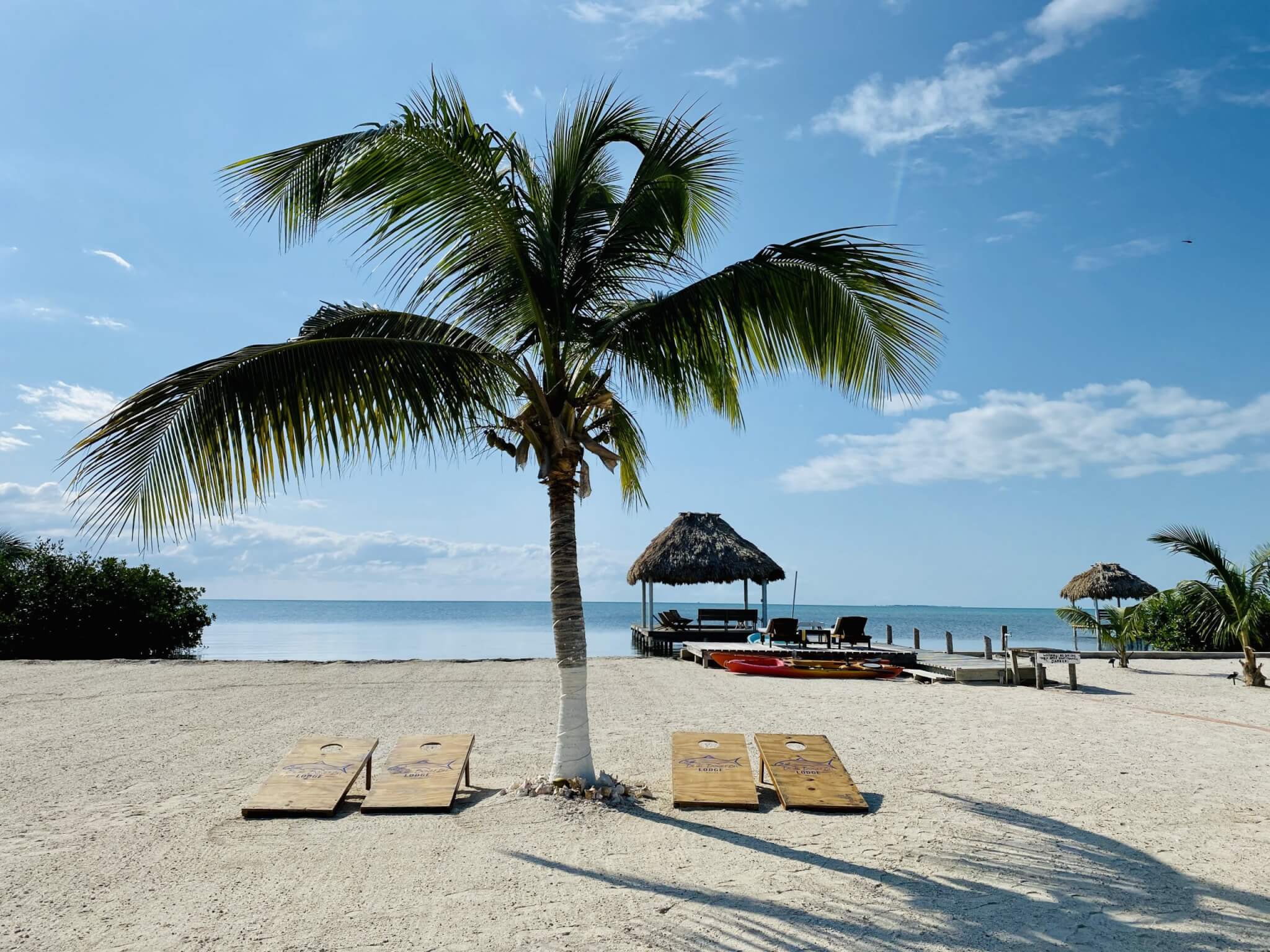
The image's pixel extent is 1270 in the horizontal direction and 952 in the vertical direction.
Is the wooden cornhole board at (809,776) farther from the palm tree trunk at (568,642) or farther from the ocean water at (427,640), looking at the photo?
the ocean water at (427,640)

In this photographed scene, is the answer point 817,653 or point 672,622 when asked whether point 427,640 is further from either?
point 817,653

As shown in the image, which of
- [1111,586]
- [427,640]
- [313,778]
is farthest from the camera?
[427,640]

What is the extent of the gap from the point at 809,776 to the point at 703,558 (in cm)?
1622

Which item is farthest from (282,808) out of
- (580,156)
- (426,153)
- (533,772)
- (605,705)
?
(605,705)

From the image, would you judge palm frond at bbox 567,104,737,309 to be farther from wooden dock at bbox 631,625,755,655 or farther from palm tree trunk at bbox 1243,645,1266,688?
wooden dock at bbox 631,625,755,655

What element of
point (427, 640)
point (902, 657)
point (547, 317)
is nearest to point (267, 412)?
point (547, 317)

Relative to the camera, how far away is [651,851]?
184 inches

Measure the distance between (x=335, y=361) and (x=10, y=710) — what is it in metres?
8.30

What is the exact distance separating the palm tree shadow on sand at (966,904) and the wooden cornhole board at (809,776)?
0.72 m

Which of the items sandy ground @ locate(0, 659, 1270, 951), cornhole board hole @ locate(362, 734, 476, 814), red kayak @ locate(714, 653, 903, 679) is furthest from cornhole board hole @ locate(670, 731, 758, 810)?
red kayak @ locate(714, 653, 903, 679)

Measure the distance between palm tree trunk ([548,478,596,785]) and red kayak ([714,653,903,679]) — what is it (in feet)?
30.1

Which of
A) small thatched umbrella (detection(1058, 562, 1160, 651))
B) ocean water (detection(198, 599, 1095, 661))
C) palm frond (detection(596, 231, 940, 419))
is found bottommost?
ocean water (detection(198, 599, 1095, 661))

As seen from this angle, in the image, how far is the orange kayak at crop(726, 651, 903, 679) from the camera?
14164mm

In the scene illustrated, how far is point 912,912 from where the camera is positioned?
152 inches
